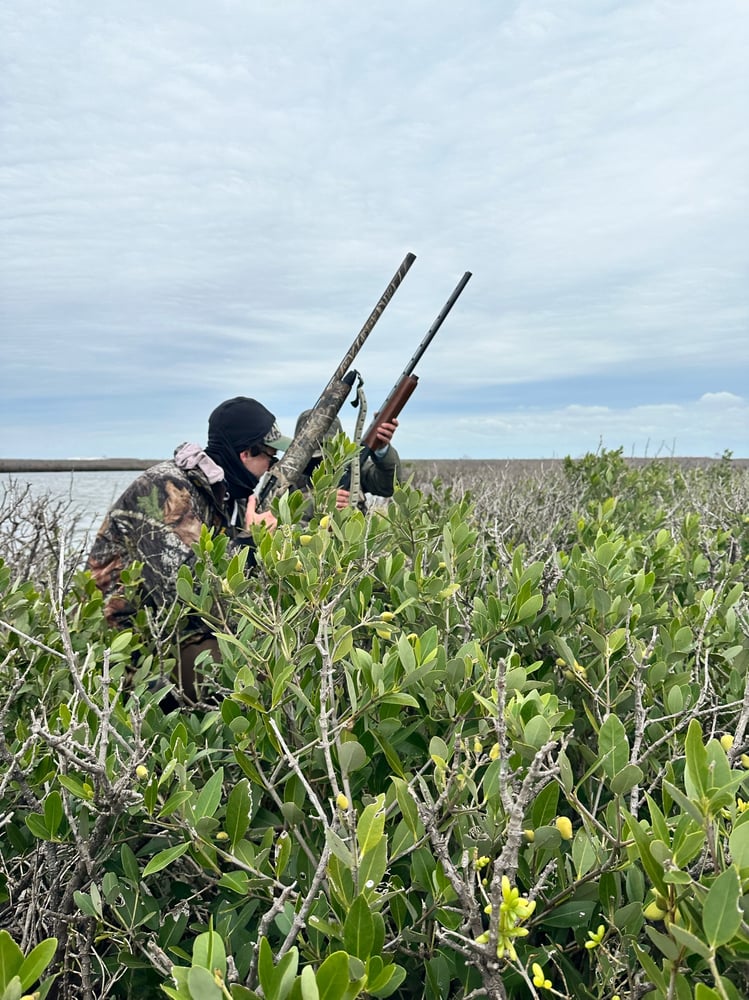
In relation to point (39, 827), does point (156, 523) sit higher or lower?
higher

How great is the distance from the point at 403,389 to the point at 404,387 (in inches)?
0.7

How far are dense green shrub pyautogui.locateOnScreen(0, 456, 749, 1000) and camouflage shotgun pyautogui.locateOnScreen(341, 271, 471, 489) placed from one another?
11.6 ft

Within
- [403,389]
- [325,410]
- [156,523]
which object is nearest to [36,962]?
[156,523]

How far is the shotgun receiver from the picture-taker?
581 cm

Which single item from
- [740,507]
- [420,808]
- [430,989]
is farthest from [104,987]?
[740,507]

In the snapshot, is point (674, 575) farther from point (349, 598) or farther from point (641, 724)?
point (641, 724)

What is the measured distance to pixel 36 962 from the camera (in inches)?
34.3

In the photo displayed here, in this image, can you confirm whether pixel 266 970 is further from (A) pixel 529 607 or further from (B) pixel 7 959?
(A) pixel 529 607

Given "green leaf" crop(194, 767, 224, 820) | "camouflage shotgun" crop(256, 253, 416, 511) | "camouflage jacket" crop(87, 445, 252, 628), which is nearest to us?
"green leaf" crop(194, 767, 224, 820)

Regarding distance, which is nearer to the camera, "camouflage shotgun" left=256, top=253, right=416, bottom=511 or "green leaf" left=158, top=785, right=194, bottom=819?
"green leaf" left=158, top=785, right=194, bottom=819

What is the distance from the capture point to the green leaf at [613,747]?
49.4 inches

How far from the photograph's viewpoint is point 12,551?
4.41 m

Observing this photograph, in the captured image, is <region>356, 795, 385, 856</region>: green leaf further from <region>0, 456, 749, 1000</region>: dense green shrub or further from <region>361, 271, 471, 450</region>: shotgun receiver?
<region>361, 271, 471, 450</region>: shotgun receiver

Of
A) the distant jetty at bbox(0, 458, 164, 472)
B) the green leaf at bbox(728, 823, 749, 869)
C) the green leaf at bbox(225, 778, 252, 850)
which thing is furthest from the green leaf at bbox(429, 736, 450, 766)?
the distant jetty at bbox(0, 458, 164, 472)
